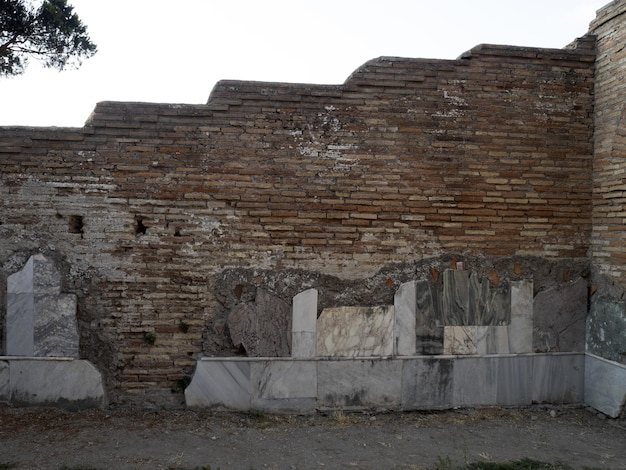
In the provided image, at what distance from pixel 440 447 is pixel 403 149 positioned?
8.85ft

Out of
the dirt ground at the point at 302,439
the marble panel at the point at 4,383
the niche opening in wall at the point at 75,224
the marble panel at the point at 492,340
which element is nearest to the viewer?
the dirt ground at the point at 302,439

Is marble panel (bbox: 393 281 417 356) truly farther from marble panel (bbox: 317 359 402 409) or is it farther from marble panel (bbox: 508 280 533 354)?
marble panel (bbox: 508 280 533 354)

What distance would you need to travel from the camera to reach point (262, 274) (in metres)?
5.03

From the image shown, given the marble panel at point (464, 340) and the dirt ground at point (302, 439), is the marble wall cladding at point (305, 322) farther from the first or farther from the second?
the marble panel at point (464, 340)

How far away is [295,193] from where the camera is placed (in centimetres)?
505

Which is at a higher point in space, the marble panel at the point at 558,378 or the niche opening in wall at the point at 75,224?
the niche opening in wall at the point at 75,224

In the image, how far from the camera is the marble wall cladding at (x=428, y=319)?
203 inches

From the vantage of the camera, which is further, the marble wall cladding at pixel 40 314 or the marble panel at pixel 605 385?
the marble panel at pixel 605 385

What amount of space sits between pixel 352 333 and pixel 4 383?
3.20 m

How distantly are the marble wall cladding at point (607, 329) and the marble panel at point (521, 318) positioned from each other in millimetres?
627

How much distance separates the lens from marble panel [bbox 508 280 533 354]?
5285mm

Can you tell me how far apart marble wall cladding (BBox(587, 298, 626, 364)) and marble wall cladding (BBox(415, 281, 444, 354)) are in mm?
1555

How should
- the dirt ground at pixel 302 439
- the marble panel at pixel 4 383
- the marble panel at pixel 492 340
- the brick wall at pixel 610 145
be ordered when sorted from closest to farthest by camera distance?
the dirt ground at pixel 302 439
the marble panel at pixel 4 383
the brick wall at pixel 610 145
the marble panel at pixel 492 340

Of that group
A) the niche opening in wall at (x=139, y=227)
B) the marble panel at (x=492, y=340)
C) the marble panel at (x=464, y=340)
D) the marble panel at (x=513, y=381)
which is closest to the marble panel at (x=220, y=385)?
the niche opening in wall at (x=139, y=227)
